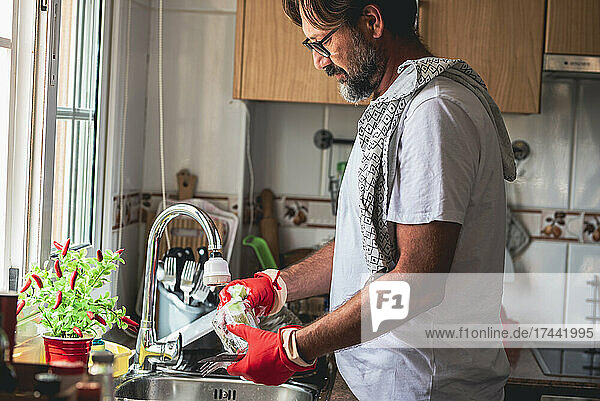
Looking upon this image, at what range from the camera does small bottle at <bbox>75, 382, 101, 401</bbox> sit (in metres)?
0.83

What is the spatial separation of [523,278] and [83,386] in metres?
2.01

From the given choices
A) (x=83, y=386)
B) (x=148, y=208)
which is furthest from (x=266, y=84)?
(x=83, y=386)

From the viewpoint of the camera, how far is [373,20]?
53.7 inches

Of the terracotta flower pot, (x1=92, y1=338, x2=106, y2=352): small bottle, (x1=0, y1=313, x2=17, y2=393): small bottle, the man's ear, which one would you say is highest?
the man's ear

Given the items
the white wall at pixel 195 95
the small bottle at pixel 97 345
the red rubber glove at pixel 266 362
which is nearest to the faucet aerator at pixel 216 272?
the red rubber glove at pixel 266 362

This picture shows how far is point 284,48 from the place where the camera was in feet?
7.48

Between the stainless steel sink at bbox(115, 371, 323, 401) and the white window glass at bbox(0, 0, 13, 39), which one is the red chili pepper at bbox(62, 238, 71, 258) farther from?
the white window glass at bbox(0, 0, 13, 39)

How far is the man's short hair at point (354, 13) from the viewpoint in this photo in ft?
4.45

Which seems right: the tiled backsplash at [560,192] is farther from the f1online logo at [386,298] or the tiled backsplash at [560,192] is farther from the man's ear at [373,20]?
the f1online logo at [386,298]

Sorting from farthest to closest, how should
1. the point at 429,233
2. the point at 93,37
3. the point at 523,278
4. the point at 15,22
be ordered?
the point at 523,278
the point at 93,37
the point at 15,22
the point at 429,233

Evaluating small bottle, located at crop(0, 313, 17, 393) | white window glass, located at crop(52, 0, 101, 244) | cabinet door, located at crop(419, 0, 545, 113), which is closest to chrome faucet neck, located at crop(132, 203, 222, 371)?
white window glass, located at crop(52, 0, 101, 244)

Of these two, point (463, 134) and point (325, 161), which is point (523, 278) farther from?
point (463, 134)

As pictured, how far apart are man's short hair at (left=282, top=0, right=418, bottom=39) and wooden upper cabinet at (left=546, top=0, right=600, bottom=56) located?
99 centimetres

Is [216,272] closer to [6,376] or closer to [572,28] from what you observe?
[6,376]
